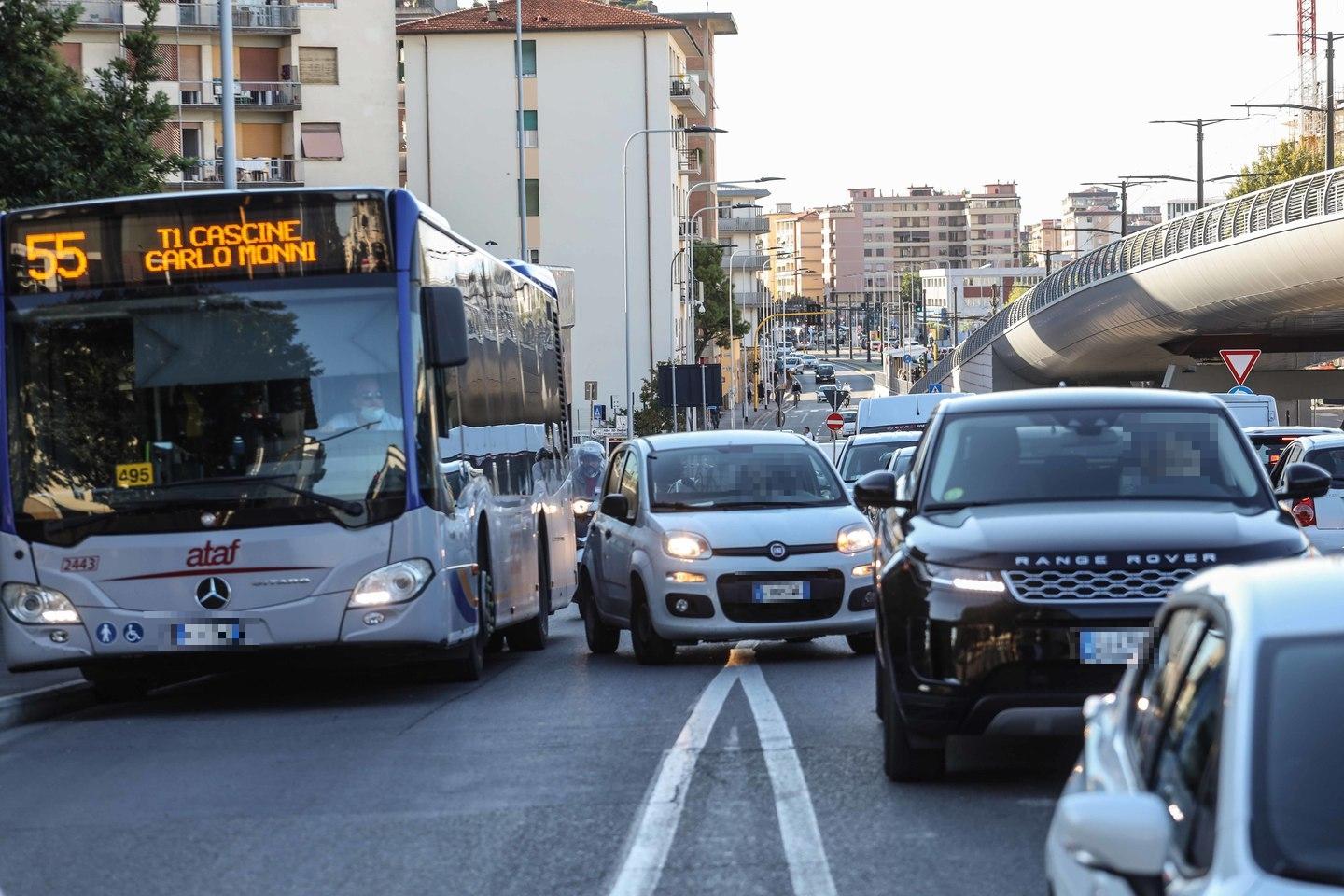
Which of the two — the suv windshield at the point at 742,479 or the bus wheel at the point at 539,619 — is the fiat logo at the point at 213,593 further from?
the bus wheel at the point at 539,619

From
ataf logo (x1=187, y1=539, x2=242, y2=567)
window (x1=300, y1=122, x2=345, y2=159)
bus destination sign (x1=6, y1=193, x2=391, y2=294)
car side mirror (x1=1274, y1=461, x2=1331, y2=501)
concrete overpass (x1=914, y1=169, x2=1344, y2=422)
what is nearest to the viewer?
car side mirror (x1=1274, y1=461, x2=1331, y2=501)

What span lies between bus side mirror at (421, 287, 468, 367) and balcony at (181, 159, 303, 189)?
60.7m

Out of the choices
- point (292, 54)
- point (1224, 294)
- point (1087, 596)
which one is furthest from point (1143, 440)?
point (292, 54)

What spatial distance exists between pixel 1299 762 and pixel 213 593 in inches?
390

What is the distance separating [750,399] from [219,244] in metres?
141

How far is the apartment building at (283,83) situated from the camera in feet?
237

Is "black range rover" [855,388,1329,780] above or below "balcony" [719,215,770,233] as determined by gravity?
below

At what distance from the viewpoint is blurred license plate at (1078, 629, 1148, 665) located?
802 cm

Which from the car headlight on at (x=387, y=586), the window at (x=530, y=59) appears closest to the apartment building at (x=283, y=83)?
the window at (x=530, y=59)

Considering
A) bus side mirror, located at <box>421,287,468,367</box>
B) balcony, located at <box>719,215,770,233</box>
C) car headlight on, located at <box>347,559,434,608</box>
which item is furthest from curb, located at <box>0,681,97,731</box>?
balcony, located at <box>719,215,770,233</box>

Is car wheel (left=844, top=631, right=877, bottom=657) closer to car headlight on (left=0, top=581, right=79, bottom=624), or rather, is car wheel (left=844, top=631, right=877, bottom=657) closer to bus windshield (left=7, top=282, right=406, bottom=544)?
bus windshield (left=7, top=282, right=406, bottom=544)

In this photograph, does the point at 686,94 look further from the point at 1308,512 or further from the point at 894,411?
the point at 1308,512

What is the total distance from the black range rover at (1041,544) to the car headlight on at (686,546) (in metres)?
5.07

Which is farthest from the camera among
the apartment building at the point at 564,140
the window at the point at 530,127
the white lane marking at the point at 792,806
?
the apartment building at the point at 564,140
